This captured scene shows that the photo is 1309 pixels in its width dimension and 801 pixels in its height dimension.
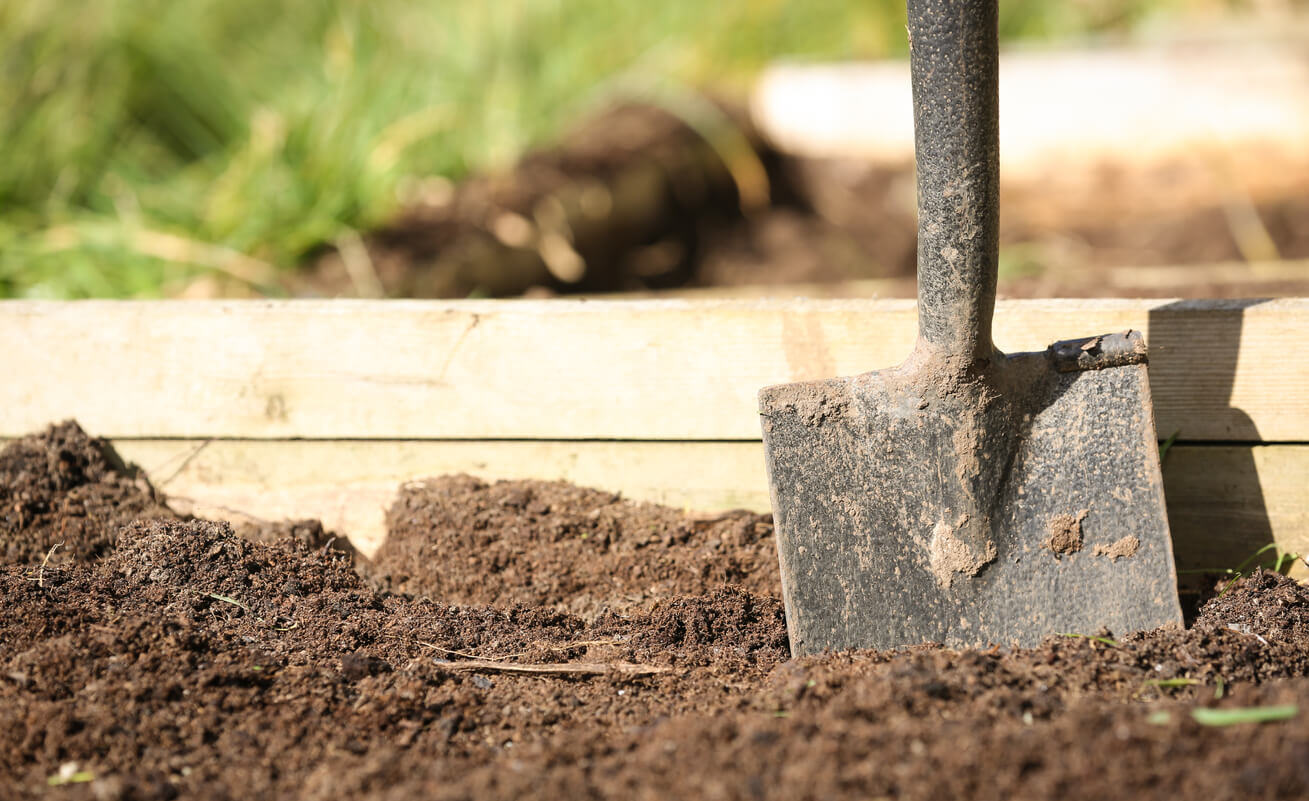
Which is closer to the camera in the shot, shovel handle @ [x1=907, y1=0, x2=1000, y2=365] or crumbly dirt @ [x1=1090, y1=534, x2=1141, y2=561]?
shovel handle @ [x1=907, y1=0, x2=1000, y2=365]

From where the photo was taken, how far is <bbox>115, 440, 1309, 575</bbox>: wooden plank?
5.06 ft

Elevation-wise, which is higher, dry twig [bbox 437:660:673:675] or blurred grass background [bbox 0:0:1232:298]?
blurred grass background [bbox 0:0:1232:298]

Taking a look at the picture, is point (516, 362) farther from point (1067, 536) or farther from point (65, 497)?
point (1067, 536)

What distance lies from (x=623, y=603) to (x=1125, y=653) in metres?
0.68

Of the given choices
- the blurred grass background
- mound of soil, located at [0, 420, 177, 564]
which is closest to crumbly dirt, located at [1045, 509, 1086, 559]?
mound of soil, located at [0, 420, 177, 564]

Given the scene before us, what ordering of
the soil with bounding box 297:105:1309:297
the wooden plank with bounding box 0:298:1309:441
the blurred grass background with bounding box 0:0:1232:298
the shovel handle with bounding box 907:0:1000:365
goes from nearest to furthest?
the shovel handle with bounding box 907:0:1000:365 < the wooden plank with bounding box 0:298:1309:441 < the blurred grass background with bounding box 0:0:1232:298 < the soil with bounding box 297:105:1309:297

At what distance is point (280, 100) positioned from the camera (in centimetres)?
341

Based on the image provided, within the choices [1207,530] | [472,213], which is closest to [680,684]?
[1207,530]

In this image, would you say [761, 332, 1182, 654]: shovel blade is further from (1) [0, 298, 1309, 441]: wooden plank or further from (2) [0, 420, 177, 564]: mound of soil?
(2) [0, 420, 177, 564]: mound of soil

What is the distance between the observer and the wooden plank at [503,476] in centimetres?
154

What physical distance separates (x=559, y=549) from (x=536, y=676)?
31cm

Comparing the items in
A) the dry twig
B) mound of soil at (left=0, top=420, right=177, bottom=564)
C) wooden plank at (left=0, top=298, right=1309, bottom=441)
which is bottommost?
the dry twig

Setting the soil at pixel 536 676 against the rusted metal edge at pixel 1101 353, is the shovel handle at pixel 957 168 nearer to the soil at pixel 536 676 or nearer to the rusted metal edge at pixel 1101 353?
the rusted metal edge at pixel 1101 353

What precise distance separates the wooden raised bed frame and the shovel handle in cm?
21
